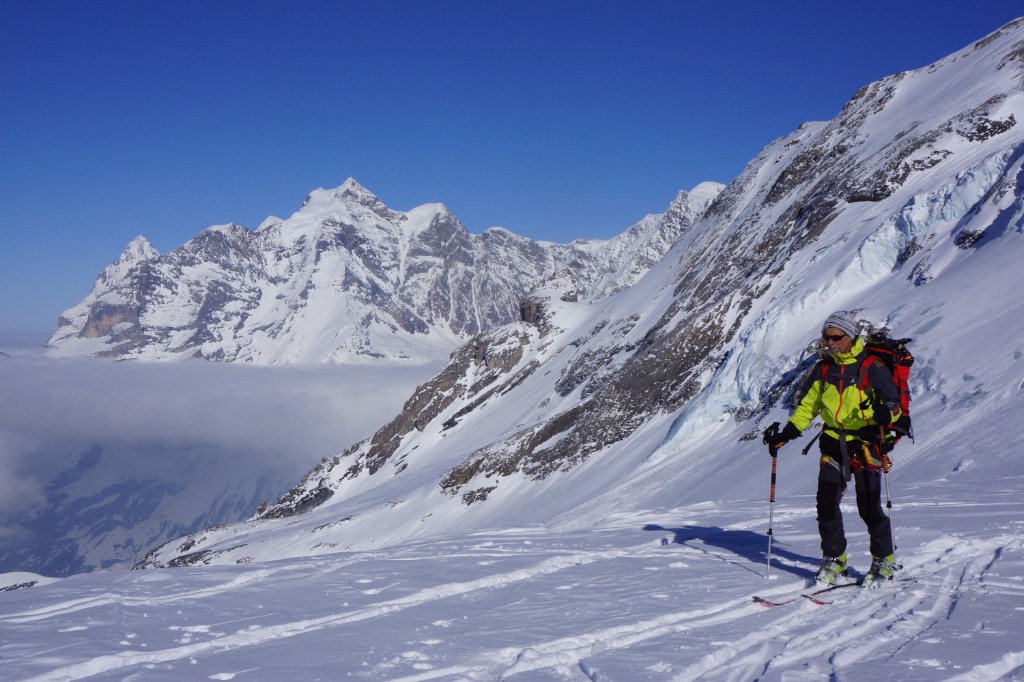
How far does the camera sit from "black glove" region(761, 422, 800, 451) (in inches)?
326

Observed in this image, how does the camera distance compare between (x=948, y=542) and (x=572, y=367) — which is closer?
(x=948, y=542)

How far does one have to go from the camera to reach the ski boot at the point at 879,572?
7.50 metres

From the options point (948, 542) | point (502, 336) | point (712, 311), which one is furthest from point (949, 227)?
point (502, 336)

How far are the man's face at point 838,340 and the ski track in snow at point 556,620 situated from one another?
99.3 inches

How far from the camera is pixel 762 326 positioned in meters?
38.2

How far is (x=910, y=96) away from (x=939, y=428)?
56.9 meters

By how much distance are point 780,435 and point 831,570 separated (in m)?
1.60

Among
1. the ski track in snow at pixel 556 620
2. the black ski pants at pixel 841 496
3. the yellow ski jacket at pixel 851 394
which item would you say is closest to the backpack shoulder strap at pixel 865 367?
the yellow ski jacket at pixel 851 394

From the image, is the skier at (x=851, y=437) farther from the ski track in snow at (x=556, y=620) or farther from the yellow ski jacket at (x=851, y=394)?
the ski track in snow at (x=556, y=620)

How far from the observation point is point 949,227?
34375 millimetres

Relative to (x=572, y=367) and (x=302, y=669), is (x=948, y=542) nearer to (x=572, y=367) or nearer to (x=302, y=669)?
(x=302, y=669)

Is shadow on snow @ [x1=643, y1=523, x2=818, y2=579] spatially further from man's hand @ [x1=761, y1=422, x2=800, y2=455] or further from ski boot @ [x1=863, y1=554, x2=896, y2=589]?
man's hand @ [x1=761, y1=422, x2=800, y2=455]

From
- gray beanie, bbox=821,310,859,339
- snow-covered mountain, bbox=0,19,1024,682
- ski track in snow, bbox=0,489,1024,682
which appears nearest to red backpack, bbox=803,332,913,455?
gray beanie, bbox=821,310,859,339

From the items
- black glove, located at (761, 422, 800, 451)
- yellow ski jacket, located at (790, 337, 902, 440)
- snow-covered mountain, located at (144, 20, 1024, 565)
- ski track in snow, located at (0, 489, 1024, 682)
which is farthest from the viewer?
snow-covered mountain, located at (144, 20, 1024, 565)
